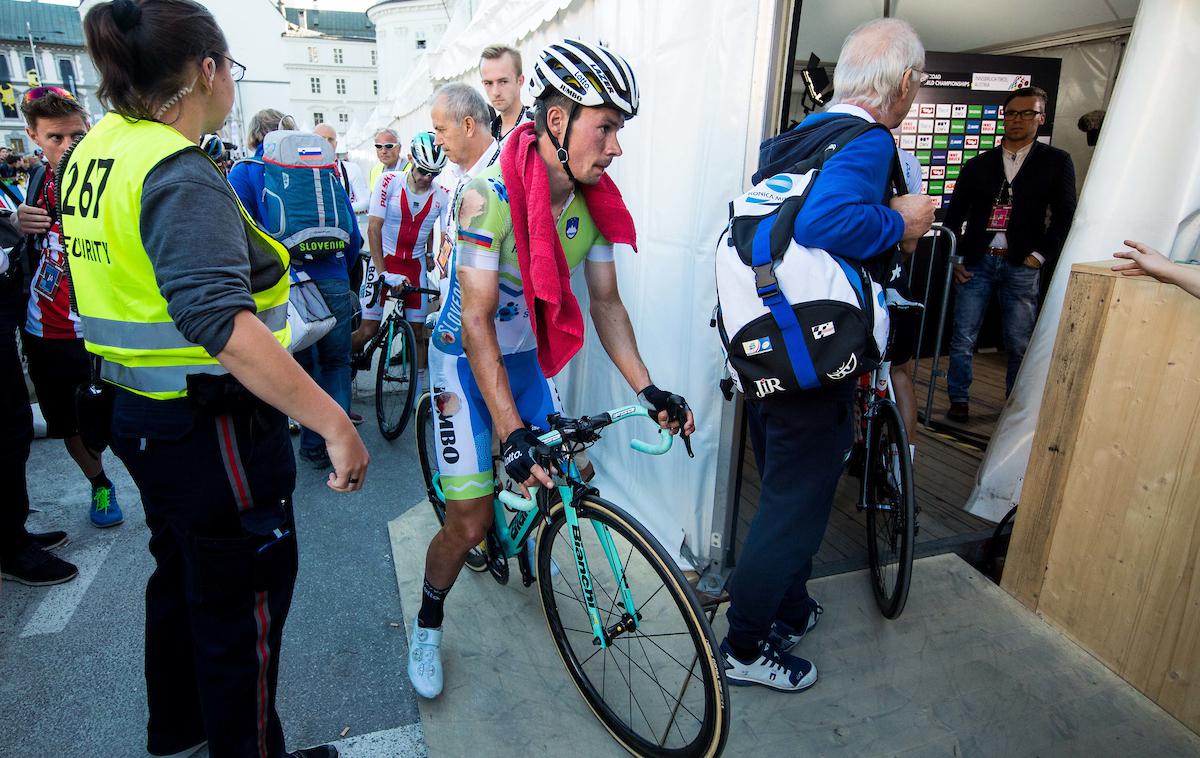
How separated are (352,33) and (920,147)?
2837 inches

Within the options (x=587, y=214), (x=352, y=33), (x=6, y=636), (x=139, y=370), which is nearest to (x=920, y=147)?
(x=587, y=214)

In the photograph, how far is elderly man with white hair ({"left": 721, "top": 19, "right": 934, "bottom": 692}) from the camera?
1.82m

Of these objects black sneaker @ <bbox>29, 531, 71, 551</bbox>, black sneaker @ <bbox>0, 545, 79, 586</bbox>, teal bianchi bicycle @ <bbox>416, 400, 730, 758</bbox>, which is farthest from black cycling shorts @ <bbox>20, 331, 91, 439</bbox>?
teal bianchi bicycle @ <bbox>416, 400, 730, 758</bbox>

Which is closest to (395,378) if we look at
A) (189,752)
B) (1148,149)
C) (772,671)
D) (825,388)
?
(189,752)

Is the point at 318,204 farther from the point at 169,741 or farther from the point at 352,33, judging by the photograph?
the point at 352,33

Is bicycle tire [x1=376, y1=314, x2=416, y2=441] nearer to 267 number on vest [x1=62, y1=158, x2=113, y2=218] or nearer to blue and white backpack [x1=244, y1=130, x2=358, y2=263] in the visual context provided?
blue and white backpack [x1=244, y1=130, x2=358, y2=263]

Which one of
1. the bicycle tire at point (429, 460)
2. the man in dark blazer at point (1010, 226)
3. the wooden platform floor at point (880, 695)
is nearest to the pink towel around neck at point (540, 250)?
the bicycle tire at point (429, 460)

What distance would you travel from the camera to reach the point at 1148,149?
2.64 meters

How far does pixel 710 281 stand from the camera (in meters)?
2.71

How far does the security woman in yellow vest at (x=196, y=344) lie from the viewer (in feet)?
4.21

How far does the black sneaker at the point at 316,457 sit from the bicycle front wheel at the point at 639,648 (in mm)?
2074

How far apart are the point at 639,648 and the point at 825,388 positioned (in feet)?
4.08

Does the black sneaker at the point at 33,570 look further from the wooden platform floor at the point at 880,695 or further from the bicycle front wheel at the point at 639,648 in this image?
the bicycle front wheel at the point at 639,648

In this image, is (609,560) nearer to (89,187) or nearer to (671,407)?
(671,407)
